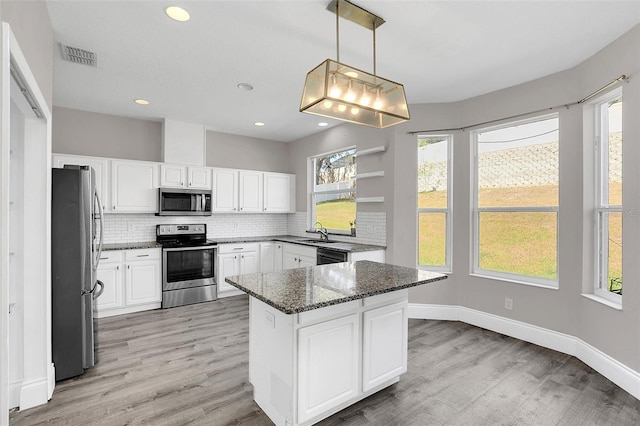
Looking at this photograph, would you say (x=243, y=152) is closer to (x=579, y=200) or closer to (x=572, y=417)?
(x=579, y=200)

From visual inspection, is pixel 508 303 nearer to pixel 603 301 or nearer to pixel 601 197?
pixel 603 301

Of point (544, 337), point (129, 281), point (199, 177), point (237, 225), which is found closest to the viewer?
point (544, 337)

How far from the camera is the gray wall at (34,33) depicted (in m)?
1.49

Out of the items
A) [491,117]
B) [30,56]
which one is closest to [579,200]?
[491,117]

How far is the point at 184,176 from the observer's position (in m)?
4.90

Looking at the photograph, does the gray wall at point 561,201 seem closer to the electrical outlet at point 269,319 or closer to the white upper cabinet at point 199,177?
the white upper cabinet at point 199,177

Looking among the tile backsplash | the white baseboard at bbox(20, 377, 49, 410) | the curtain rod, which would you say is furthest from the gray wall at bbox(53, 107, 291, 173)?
the white baseboard at bbox(20, 377, 49, 410)

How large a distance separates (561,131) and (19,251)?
4690mm

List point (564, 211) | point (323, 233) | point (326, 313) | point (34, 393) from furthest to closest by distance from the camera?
point (323, 233) < point (564, 211) < point (34, 393) < point (326, 313)

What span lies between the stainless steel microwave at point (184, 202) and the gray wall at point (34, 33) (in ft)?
7.90

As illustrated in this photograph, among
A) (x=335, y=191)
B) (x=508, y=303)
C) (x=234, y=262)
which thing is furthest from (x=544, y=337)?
(x=234, y=262)

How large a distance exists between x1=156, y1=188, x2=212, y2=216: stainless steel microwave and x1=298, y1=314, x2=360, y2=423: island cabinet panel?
359 centimetres

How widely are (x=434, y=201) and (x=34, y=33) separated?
4.04 metres

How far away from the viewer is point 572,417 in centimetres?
215
